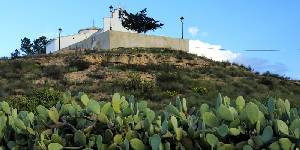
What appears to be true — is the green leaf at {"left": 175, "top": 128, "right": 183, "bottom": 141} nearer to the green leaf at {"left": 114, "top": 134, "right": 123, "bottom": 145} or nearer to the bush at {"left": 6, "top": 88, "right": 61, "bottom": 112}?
the green leaf at {"left": 114, "top": 134, "right": 123, "bottom": 145}

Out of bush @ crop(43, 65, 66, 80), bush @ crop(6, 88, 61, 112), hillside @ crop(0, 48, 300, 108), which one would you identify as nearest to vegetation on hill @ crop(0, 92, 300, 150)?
bush @ crop(6, 88, 61, 112)

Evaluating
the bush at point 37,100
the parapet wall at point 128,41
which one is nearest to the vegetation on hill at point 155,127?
the bush at point 37,100

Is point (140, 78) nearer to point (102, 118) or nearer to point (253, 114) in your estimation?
point (102, 118)

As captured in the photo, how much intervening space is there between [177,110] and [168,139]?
40 cm

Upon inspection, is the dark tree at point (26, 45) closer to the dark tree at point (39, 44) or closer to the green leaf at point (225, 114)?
the dark tree at point (39, 44)

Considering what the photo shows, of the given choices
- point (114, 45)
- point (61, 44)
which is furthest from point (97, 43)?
point (61, 44)

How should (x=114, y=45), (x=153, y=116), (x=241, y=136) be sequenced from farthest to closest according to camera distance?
(x=114, y=45) → (x=153, y=116) → (x=241, y=136)

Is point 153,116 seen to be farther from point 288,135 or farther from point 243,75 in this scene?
point 243,75

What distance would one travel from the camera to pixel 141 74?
35.0 meters

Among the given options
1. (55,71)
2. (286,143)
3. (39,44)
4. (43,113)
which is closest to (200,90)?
(55,71)

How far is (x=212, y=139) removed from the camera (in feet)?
13.2

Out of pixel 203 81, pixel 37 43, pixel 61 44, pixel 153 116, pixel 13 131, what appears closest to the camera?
pixel 153 116

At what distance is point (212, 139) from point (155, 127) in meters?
0.54

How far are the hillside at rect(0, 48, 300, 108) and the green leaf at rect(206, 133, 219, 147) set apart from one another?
20479 millimetres
